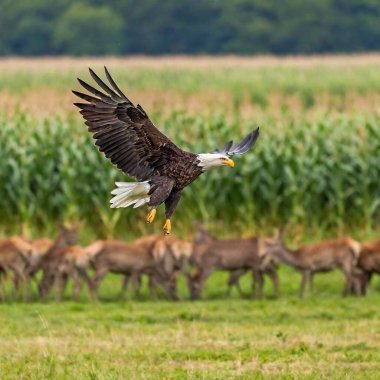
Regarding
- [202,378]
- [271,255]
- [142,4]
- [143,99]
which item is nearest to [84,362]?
[202,378]

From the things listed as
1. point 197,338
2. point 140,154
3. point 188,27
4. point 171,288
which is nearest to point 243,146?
point 140,154

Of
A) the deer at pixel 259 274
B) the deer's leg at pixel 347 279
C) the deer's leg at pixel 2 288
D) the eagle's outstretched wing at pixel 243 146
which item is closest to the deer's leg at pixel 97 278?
the deer's leg at pixel 2 288

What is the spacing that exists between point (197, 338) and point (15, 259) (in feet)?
15.2

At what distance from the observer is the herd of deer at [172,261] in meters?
17.5

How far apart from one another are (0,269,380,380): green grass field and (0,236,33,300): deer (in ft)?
1.79

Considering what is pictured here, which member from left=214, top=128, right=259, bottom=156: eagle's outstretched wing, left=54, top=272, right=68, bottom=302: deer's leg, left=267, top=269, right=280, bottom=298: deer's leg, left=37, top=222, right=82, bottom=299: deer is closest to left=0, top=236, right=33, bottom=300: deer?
left=37, top=222, right=82, bottom=299: deer

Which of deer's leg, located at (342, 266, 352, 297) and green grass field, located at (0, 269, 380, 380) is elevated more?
deer's leg, located at (342, 266, 352, 297)

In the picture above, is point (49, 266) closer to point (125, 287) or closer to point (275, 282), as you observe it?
point (125, 287)

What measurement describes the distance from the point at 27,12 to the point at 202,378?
6773cm

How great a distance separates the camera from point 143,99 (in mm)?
26719

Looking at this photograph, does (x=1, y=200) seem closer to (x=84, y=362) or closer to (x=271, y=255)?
(x=271, y=255)

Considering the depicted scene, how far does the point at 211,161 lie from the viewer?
1006cm

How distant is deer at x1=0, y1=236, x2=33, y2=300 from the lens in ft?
57.4

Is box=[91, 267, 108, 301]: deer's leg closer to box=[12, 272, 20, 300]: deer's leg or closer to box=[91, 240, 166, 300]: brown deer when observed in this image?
box=[91, 240, 166, 300]: brown deer
